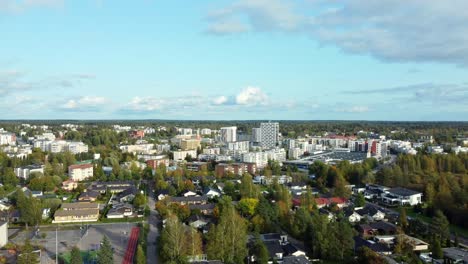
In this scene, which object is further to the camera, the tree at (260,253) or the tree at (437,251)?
the tree at (437,251)

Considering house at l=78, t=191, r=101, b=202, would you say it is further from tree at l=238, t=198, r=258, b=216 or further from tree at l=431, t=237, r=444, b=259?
tree at l=431, t=237, r=444, b=259

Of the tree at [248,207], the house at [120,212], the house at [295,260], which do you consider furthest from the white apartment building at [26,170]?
the house at [295,260]

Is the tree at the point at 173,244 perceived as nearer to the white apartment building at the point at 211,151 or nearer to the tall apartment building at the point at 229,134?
the white apartment building at the point at 211,151

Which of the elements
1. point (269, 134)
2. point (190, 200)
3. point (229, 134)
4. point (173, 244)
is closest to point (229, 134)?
point (229, 134)

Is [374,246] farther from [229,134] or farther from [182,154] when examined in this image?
[229,134]

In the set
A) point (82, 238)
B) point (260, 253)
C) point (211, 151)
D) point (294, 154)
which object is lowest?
point (82, 238)
